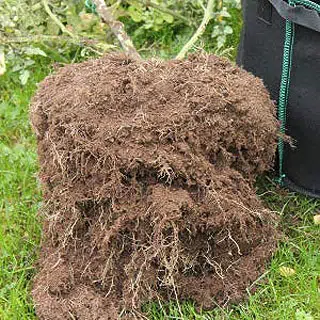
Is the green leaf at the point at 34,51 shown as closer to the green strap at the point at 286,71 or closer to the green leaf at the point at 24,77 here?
the green leaf at the point at 24,77

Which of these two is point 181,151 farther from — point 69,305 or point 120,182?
point 69,305

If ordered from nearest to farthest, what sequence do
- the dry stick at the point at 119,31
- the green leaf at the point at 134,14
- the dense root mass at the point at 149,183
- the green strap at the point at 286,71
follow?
the dense root mass at the point at 149,183 → the green strap at the point at 286,71 → the dry stick at the point at 119,31 → the green leaf at the point at 134,14

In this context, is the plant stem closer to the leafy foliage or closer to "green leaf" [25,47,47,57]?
the leafy foliage

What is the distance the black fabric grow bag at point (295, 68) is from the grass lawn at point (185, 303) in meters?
0.12

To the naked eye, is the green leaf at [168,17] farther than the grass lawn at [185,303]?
Yes

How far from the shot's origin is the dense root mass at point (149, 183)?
186 centimetres

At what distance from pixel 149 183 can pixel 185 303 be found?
405 millimetres

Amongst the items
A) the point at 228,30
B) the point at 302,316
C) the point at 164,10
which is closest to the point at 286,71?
the point at 302,316

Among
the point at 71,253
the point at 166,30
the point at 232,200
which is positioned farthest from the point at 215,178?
the point at 166,30

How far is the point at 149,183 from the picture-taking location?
1901mm

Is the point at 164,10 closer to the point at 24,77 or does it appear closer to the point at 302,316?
the point at 24,77

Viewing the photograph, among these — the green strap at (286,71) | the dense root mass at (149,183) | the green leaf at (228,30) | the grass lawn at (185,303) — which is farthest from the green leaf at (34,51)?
the green strap at (286,71)

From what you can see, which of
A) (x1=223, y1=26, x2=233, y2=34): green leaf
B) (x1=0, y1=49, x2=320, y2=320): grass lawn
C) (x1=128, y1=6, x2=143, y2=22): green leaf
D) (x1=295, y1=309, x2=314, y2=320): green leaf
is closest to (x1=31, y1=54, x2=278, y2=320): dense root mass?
(x1=0, y1=49, x2=320, y2=320): grass lawn

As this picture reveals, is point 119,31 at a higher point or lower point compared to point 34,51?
higher
